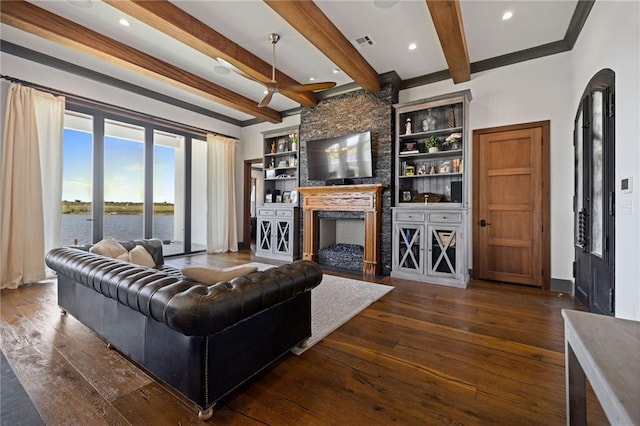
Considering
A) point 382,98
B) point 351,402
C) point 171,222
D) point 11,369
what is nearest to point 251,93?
point 382,98

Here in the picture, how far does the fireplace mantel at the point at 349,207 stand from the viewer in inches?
184

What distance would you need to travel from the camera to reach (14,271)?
3664mm

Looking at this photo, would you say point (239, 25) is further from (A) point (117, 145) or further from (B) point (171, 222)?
(B) point (171, 222)

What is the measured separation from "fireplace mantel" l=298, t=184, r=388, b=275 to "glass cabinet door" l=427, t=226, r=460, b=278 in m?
0.88

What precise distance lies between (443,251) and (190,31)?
447 centimetres

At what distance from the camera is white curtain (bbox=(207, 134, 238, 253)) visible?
6473mm

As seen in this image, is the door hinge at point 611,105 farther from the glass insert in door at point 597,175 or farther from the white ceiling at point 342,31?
the white ceiling at point 342,31

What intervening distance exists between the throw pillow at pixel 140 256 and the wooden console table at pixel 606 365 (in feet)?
11.3

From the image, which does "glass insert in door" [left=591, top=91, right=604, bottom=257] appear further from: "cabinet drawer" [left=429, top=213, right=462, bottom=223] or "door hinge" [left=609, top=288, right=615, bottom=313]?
"cabinet drawer" [left=429, top=213, right=462, bottom=223]

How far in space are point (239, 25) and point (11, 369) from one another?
3.94 metres

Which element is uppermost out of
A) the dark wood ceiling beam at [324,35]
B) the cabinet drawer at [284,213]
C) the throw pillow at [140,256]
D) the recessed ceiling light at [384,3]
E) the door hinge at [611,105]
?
the recessed ceiling light at [384,3]

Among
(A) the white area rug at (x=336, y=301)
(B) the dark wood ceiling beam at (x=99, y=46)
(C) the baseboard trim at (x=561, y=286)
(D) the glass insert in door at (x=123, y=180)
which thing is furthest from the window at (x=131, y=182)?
(C) the baseboard trim at (x=561, y=286)

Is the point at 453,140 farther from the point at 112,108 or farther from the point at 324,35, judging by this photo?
the point at 112,108

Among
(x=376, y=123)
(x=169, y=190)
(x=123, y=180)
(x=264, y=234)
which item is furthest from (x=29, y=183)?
(x=376, y=123)
